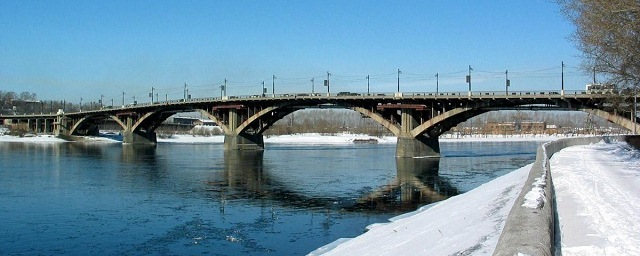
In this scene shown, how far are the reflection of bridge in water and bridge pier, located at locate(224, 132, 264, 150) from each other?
43452mm

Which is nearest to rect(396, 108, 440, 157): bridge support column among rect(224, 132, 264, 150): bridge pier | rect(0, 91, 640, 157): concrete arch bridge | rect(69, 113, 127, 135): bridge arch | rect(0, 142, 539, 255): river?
rect(0, 91, 640, 157): concrete arch bridge

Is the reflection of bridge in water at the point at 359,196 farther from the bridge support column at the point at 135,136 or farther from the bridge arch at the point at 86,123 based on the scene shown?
the bridge arch at the point at 86,123

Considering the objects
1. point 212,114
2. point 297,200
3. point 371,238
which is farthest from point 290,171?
point 212,114

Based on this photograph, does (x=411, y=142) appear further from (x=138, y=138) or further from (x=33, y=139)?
(x=33, y=139)

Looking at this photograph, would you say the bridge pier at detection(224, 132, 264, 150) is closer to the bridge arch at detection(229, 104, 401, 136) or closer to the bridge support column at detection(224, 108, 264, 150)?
the bridge support column at detection(224, 108, 264, 150)

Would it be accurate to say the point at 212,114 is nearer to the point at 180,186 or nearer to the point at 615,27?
the point at 180,186

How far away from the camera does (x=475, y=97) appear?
61656 mm

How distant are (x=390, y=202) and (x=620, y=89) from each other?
44.0 feet

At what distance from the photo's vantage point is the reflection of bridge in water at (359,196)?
26.5 m

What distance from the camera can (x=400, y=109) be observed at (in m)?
69.8

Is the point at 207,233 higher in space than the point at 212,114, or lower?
lower

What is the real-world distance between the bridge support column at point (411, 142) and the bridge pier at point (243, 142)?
93.3 feet

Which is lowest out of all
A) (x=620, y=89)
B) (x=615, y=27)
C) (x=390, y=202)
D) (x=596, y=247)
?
(x=390, y=202)

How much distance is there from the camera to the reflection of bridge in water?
86.9 feet
